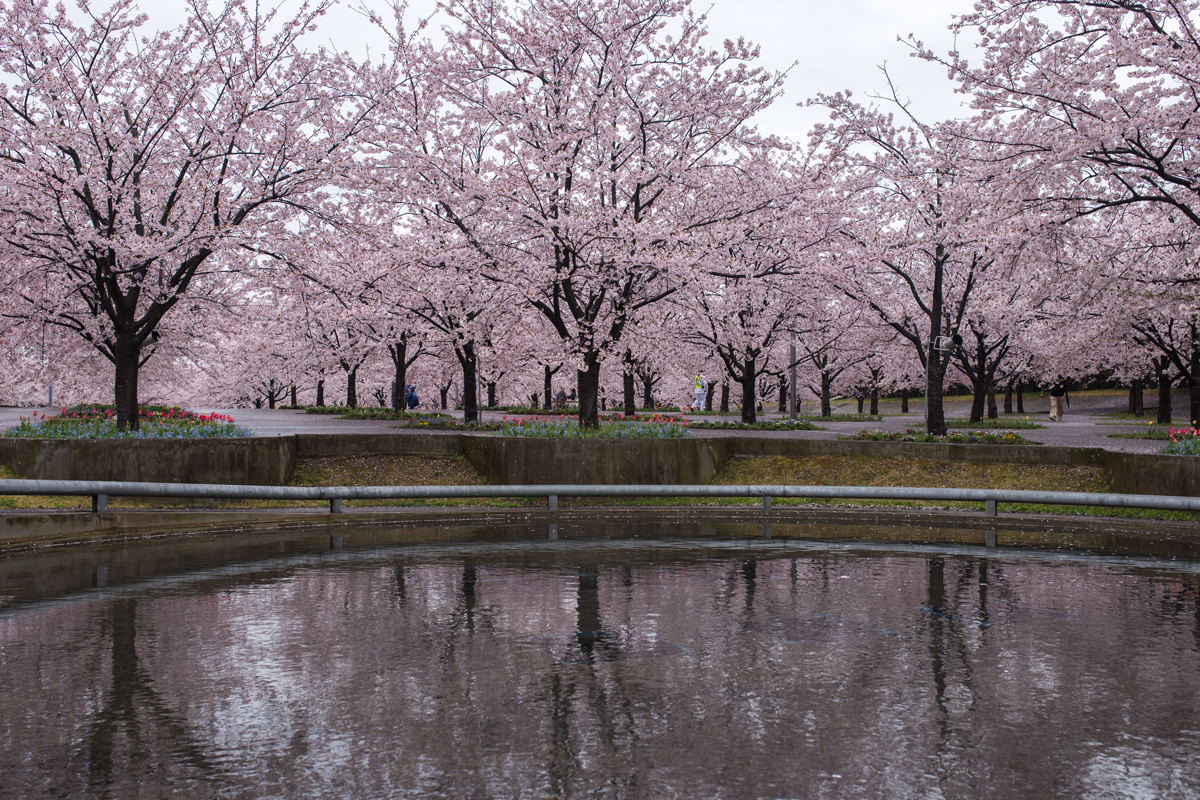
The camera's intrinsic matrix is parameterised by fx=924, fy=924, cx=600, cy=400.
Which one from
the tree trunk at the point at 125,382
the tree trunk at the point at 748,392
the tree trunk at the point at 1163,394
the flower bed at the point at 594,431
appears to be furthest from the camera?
the tree trunk at the point at 1163,394

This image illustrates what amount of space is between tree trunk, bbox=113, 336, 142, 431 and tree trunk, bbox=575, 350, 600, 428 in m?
8.31

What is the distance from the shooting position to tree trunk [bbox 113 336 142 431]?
1661 cm

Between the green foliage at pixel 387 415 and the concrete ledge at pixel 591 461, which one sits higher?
the green foliage at pixel 387 415

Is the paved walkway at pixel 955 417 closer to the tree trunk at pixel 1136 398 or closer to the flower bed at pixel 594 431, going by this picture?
the tree trunk at pixel 1136 398

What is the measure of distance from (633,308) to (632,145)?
135 inches

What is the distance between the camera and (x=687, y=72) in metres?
19.2

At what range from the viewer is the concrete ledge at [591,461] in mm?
16375

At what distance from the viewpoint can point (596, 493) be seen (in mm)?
13211

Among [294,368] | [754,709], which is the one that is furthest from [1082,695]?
[294,368]

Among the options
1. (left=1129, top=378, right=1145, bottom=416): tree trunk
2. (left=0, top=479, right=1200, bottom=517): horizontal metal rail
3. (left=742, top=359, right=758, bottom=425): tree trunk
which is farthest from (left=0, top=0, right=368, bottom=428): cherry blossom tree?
(left=1129, top=378, right=1145, bottom=416): tree trunk

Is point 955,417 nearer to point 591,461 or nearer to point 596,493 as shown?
point 591,461

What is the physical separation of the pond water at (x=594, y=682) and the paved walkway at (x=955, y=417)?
430 inches

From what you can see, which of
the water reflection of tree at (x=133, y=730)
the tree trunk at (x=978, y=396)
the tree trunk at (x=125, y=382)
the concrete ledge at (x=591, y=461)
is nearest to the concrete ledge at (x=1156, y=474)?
the concrete ledge at (x=591, y=461)

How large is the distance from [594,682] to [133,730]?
2313mm
